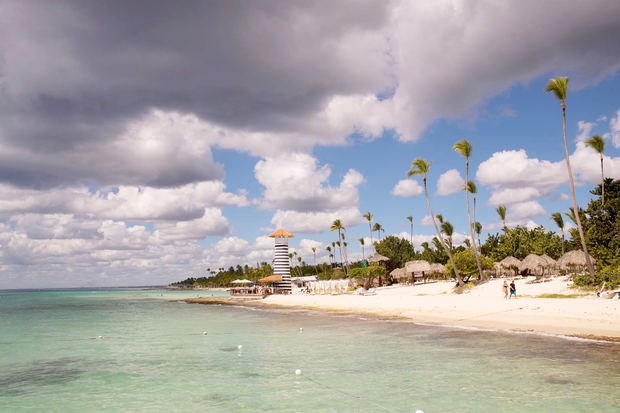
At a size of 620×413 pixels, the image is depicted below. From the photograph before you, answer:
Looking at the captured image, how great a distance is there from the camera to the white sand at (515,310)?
747 inches

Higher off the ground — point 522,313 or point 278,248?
point 278,248

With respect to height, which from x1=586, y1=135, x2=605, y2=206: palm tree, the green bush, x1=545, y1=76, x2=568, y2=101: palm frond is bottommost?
the green bush

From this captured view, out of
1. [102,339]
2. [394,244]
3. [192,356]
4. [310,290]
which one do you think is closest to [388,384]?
[192,356]

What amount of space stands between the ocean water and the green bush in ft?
35.4

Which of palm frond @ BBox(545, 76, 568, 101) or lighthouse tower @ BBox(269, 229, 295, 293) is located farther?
lighthouse tower @ BBox(269, 229, 295, 293)

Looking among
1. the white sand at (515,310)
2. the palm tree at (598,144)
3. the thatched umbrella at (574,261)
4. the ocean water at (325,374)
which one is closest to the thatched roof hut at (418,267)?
the white sand at (515,310)

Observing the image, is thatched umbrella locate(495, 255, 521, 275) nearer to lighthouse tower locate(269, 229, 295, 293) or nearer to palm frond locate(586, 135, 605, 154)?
palm frond locate(586, 135, 605, 154)

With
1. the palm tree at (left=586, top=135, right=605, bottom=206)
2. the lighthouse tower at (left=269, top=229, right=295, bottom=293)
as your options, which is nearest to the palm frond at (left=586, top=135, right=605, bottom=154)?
the palm tree at (left=586, top=135, right=605, bottom=206)

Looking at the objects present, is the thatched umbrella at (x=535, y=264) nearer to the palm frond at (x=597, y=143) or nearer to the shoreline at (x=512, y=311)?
the shoreline at (x=512, y=311)

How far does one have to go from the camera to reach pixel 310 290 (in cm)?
6069

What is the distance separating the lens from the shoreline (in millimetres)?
18672

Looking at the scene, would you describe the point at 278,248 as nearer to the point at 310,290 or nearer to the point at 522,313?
the point at 310,290

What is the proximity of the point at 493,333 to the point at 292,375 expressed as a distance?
11665 millimetres

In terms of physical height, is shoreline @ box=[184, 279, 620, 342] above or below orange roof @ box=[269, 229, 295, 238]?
below
